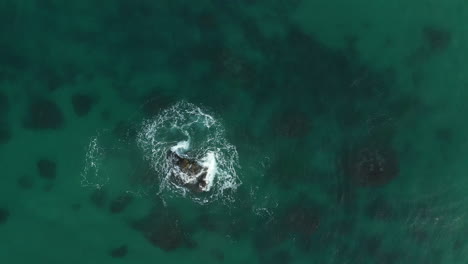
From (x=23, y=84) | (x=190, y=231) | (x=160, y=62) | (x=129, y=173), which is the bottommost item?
(x=190, y=231)

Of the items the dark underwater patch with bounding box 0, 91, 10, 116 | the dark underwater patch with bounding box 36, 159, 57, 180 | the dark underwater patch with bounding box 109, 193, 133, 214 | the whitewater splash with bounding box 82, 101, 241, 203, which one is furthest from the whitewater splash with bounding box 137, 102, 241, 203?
the dark underwater patch with bounding box 0, 91, 10, 116

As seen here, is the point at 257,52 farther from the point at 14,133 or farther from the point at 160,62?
the point at 14,133

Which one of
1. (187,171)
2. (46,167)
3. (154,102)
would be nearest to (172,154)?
(187,171)

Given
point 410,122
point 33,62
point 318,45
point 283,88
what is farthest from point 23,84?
point 410,122

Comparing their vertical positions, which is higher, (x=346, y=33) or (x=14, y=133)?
(x=346, y=33)

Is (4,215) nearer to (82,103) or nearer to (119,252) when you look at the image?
(119,252)

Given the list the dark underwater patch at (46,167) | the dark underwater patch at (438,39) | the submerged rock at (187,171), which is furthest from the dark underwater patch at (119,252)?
the dark underwater patch at (438,39)
